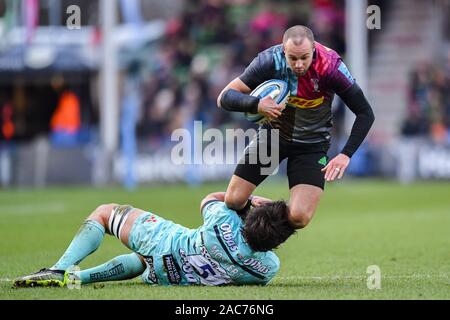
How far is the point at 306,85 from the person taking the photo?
8.50 meters

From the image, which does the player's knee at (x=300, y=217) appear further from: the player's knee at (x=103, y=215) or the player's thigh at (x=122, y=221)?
the player's knee at (x=103, y=215)

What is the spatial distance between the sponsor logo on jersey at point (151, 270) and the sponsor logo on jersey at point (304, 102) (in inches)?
77.1

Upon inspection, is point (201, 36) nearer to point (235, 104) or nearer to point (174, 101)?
point (174, 101)

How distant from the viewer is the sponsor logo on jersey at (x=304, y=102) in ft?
28.4

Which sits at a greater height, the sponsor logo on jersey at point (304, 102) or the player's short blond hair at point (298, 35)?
the player's short blond hair at point (298, 35)

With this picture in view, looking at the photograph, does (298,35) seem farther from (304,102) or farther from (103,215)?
(103,215)

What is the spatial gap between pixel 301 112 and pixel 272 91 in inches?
28.4

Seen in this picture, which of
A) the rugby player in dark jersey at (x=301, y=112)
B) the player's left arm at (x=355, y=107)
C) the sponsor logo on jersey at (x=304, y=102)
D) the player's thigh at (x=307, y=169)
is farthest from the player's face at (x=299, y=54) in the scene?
the player's thigh at (x=307, y=169)

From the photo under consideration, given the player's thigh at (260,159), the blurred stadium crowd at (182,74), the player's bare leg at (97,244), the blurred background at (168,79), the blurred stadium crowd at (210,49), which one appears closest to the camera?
the player's bare leg at (97,244)

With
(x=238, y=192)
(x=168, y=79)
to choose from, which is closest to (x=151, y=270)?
(x=238, y=192)

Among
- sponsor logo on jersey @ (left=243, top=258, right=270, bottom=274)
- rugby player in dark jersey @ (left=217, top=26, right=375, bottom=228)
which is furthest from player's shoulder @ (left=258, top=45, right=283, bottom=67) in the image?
sponsor logo on jersey @ (left=243, top=258, right=270, bottom=274)

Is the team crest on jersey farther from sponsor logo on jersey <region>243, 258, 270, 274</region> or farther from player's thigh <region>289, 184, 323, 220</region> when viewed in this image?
sponsor logo on jersey <region>243, 258, 270, 274</region>

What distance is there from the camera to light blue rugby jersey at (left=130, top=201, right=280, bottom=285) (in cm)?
751

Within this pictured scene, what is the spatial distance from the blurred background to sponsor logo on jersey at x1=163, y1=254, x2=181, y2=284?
15098 mm
